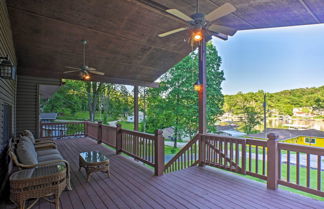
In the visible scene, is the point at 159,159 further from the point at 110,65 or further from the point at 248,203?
the point at 110,65

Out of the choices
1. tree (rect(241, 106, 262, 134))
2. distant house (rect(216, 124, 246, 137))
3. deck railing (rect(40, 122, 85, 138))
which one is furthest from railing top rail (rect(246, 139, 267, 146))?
tree (rect(241, 106, 262, 134))

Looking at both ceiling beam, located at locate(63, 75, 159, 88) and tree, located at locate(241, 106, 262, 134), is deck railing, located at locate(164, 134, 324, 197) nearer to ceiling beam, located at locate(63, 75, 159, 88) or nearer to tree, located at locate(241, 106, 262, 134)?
ceiling beam, located at locate(63, 75, 159, 88)

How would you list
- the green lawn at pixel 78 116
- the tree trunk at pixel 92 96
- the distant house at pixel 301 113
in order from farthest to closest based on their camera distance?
the green lawn at pixel 78 116 → the tree trunk at pixel 92 96 → the distant house at pixel 301 113

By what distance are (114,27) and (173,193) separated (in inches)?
189

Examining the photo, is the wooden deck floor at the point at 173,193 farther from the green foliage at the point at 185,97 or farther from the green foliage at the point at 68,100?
the green foliage at the point at 68,100

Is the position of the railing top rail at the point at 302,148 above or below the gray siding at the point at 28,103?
below

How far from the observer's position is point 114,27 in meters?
5.38

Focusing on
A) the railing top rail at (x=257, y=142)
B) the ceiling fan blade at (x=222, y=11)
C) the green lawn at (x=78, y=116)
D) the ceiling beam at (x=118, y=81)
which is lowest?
the green lawn at (x=78, y=116)

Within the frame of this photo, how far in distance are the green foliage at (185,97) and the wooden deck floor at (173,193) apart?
8382 millimetres

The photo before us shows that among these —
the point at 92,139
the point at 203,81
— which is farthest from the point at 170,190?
the point at 92,139

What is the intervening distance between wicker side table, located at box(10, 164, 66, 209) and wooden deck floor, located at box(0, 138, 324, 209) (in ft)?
1.12

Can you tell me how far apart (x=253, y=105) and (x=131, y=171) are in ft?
42.8

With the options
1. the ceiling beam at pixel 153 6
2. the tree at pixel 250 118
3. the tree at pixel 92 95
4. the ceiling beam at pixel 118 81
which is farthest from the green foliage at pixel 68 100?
the ceiling beam at pixel 153 6

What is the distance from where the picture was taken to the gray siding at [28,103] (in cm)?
680
